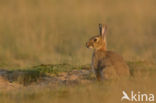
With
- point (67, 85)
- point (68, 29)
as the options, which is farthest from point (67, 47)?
point (67, 85)

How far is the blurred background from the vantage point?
1436 cm

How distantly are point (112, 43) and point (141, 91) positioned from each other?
8144 millimetres

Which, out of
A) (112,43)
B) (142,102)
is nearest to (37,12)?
(112,43)

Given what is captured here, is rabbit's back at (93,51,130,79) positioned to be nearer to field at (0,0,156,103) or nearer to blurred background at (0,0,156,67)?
field at (0,0,156,103)

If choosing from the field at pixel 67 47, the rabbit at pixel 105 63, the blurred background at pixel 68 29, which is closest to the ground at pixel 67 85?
the field at pixel 67 47

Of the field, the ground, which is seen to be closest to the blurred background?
the field

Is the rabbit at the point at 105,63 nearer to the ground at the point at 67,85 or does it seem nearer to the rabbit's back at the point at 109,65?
the rabbit's back at the point at 109,65

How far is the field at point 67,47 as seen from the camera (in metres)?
8.08

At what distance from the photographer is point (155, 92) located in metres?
7.82

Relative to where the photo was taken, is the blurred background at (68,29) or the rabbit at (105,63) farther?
the blurred background at (68,29)

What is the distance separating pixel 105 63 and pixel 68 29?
25.5ft

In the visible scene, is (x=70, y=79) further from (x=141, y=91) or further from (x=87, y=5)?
(x=87, y=5)

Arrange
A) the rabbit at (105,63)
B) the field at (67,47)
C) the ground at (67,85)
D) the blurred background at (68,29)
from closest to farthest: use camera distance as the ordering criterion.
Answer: the ground at (67,85)
the field at (67,47)
the rabbit at (105,63)
the blurred background at (68,29)

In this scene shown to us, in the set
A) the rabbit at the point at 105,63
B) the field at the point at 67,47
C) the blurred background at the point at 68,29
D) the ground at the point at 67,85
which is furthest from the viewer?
the blurred background at the point at 68,29
